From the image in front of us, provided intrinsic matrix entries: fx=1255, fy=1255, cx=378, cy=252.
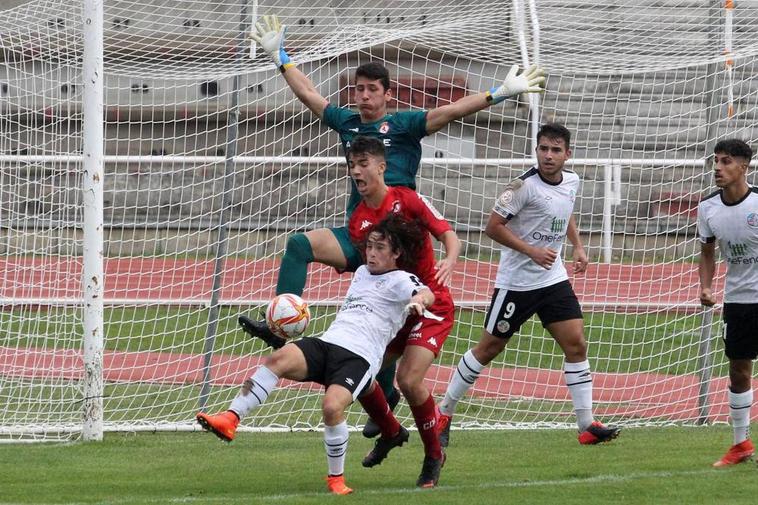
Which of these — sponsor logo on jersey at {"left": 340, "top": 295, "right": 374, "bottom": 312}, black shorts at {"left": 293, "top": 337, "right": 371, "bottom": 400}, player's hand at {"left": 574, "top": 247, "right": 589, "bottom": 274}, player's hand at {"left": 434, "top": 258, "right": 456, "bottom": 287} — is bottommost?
black shorts at {"left": 293, "top": 337, "right": 371, "bottom": 400}

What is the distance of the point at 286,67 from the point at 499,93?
173 centimetres

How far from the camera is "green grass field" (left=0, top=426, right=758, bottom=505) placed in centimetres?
709

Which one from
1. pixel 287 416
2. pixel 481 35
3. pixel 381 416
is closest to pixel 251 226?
pixel 287 416

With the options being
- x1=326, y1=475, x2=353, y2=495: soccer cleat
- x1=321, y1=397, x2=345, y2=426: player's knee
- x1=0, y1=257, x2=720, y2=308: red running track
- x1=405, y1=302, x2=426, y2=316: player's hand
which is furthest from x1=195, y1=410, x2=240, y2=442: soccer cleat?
x1=0, y1=257, x2=720, y2=308: red running track

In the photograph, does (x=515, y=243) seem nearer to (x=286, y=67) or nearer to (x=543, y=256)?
(x=543, y=256)

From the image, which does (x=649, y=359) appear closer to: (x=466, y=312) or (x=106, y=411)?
(x=466, y=312)

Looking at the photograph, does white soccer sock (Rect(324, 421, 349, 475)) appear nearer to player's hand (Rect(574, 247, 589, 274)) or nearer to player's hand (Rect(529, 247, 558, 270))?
player's hand (Rect(529, 247, 558, 270))

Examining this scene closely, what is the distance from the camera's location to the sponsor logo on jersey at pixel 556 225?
30.2ft

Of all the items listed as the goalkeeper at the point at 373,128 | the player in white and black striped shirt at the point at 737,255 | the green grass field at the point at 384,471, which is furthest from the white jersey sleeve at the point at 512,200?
the green grass field at the point at 384,471

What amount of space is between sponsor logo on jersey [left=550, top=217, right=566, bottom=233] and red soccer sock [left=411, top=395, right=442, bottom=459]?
79.6 inches

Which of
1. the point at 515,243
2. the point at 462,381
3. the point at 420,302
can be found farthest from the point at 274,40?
the point at 462,381

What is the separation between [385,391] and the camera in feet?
29.1

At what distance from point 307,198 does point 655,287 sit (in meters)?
3.95

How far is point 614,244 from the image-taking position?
44.8 feet
